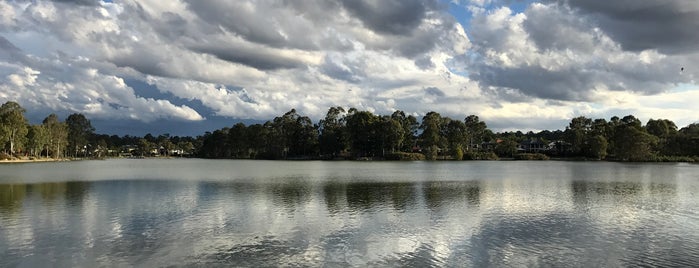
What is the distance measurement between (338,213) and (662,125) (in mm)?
164888

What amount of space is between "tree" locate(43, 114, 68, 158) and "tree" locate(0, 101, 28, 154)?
1968 cm

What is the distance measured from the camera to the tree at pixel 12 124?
12169 centimetres

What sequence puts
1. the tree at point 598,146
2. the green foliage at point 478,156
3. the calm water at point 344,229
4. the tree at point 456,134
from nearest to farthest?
1. the calm water at point 344,229
2. the tree at point 598,146
3. the green foliage at point 478,156
4. the tree at point 456,134

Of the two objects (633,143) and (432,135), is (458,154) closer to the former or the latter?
(432,135)

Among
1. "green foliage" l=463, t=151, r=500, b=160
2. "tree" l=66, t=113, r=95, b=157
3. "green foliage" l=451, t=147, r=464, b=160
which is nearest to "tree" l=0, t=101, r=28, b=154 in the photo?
"tree" l=66, t=113, r=95, b=157

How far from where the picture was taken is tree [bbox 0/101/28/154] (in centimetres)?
12169

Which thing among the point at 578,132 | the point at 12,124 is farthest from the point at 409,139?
the point at 12,124

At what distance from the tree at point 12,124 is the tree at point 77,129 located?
56975 millimetres

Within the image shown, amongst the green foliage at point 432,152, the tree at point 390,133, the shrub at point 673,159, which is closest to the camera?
the shrub at point 673,159

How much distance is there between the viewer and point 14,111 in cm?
13188

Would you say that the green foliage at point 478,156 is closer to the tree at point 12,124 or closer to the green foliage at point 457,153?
the green foliage at point 457,153

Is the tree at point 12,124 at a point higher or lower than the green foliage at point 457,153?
higher

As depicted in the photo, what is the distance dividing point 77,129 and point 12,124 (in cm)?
7220

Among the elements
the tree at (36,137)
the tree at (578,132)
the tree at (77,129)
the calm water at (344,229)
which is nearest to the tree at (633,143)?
the tree at (578,132)
